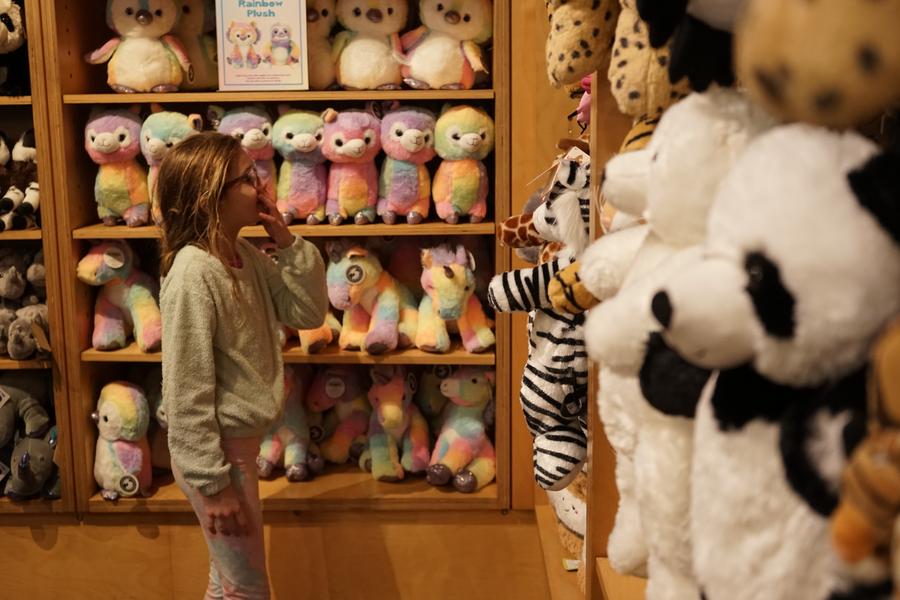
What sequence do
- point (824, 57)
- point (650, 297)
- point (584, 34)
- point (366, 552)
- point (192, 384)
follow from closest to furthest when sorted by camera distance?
point (824, 57), point (650, 297), point (584, 34), point (192, 384), point (366, 552)

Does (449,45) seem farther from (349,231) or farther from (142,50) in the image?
(142,50)

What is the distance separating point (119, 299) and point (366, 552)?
87 cm

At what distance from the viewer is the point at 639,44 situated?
856 mm

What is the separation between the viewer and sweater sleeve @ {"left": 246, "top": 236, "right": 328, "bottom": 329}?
203 centimetres

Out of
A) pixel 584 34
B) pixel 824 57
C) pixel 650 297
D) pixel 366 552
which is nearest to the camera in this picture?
pixel 824 57

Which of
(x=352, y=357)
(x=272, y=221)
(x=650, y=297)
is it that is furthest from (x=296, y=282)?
(x=650, y=297)

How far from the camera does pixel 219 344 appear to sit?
186 cm

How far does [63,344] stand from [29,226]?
0.99 feet

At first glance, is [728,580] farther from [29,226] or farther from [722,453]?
[29,226]

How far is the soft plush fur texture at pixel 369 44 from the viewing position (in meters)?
2.34

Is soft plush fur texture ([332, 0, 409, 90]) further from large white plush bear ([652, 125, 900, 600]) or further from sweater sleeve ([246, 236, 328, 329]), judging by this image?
large white plush bear ([652, 125, 900, 600])

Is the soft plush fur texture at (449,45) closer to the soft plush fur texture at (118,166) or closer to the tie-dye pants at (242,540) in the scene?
the soft plush fur texture at (118,166)

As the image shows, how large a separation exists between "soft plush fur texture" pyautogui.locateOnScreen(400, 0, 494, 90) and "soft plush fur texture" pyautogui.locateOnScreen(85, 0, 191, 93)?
0.56 m

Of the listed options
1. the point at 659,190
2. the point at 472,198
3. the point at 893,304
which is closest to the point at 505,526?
the point at 472,198
